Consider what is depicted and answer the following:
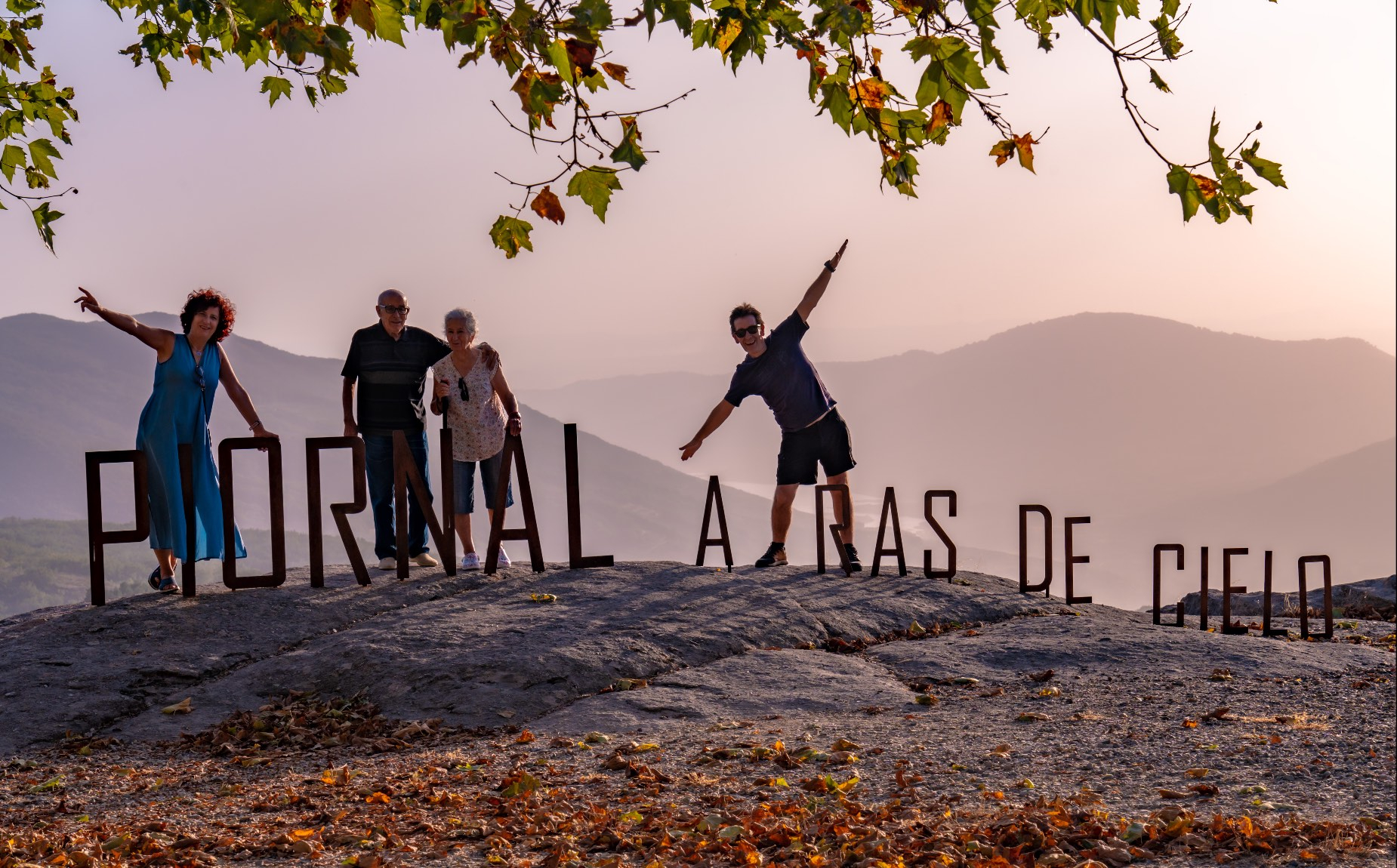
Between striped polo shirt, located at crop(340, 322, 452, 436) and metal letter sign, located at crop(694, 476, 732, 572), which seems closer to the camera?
striped polo shirt, located at crop(340, 322, 452, 436)

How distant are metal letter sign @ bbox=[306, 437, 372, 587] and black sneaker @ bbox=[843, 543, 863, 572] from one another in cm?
512

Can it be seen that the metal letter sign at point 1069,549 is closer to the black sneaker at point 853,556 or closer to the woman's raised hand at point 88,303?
the black sneaker at point 853,556

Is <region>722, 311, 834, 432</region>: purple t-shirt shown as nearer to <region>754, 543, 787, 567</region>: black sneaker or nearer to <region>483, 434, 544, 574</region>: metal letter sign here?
<region>754, 543, 787, 567</region>: black sneaker

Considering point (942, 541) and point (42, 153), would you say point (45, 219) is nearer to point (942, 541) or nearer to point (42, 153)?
point (42, 153)

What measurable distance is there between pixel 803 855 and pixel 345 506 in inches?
258

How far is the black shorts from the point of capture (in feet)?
39.4

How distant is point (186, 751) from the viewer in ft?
23.9

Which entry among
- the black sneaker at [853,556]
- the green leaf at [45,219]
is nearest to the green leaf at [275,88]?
the green leaf at [45,219]

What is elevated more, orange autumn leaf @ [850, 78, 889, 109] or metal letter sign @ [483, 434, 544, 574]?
orange autumn leaf @ [850, 78, 889, 109]

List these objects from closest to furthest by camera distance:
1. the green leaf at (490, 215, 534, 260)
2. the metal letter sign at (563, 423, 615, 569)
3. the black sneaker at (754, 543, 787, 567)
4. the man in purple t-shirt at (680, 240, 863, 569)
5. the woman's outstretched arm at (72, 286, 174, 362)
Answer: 1. the green leaf at (490, 215, 534, 260)
2. the woman's outstretched arm at (72, 286, 174, 362)
3. the metal letter sign at (563, 423, 615, 569)
4. the man in purple t-shirt at (680, 240, 863, 569)
5. the black sneaker at (754, 543, 787, 567)

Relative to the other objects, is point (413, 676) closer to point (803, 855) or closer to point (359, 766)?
point (359, 766)

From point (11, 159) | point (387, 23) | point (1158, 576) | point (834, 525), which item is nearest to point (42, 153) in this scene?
point (11, 159)

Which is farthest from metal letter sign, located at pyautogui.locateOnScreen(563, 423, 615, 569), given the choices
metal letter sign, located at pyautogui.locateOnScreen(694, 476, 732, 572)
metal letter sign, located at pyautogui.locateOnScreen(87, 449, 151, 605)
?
metal letter sign, located at pyautogui.locateOnScreen(87, 449, 151, 605)

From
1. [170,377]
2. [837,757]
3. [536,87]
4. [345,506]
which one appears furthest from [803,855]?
[170,377]
